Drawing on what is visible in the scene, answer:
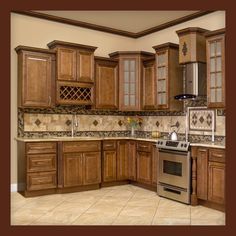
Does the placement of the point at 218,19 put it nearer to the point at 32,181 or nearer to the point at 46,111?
the point at 46,111

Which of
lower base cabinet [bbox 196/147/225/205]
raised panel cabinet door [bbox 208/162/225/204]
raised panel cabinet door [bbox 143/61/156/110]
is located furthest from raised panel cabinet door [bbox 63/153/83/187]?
raised panel cabinet door [bbox 208/162/225/204]

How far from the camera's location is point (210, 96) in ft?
15.9

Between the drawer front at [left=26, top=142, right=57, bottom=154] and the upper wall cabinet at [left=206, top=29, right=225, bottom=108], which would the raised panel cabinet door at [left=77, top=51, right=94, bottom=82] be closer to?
the drawer front at [left=26, top=142, right=57, bottom=154]

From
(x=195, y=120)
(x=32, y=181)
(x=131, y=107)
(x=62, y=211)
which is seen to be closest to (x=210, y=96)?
(x=195, y=120)

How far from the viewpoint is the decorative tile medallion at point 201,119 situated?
5273mm

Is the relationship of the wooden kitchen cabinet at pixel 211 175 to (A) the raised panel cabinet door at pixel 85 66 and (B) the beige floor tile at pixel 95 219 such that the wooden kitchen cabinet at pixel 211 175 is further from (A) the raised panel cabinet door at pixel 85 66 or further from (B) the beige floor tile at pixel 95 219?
(A) the raised panel cabinet door at pixel 85 66

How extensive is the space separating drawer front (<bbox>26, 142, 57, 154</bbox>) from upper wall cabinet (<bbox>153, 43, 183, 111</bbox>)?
2083mm

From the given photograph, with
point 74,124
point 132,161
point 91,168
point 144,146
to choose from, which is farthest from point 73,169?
point 144,146

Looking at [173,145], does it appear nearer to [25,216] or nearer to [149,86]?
[149,86]

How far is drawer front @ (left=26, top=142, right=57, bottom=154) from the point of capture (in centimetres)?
511

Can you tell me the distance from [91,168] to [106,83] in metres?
1.73

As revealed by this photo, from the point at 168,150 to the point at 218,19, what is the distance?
2.39m

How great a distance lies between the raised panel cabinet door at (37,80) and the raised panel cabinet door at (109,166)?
4.71 feet

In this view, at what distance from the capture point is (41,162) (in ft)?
17.1
